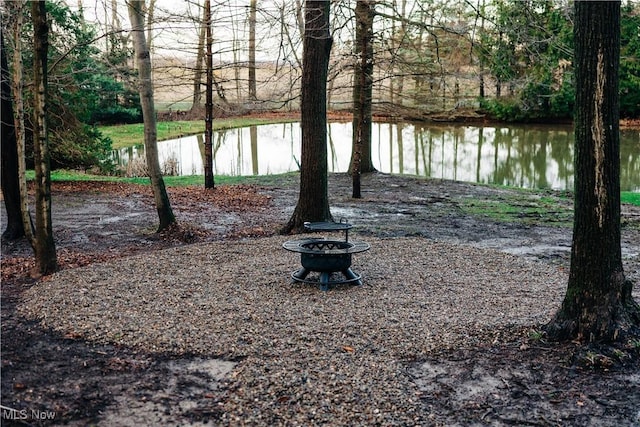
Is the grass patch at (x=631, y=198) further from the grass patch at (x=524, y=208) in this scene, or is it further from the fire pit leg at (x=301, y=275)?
the fire pit leg at (x=301, y=275)

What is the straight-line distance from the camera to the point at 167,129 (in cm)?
3081

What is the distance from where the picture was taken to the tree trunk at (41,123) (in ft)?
20.7

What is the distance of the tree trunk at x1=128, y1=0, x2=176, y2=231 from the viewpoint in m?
8.77

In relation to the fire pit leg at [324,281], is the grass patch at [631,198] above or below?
above

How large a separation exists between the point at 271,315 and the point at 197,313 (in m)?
0.65

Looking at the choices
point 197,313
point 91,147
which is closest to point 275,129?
point 91,147

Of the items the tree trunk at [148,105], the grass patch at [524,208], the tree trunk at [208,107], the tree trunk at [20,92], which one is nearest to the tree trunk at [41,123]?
the tree trunk at [20,92]

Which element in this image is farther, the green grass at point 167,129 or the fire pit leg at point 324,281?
the green grass at point 167,129

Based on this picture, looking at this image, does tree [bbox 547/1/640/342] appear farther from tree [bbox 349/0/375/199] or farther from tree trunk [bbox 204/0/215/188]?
tree trunk [bbox 204/0/215/188]

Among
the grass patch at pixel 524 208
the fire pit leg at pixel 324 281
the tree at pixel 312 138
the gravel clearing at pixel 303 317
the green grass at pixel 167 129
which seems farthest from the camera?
the green grass at pixel 167 129

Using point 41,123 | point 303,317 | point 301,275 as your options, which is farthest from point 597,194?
point 41,123

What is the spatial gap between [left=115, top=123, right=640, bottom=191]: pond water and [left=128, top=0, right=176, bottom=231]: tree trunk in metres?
10.8

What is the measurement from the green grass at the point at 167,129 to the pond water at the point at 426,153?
811mm

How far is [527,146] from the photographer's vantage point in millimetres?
27359
